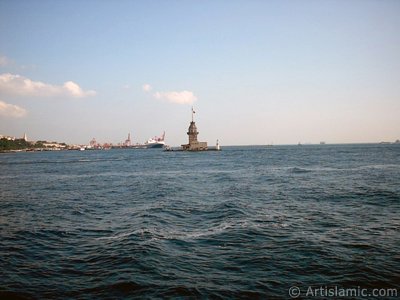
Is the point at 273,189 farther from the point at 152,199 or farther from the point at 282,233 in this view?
the point at 282,233

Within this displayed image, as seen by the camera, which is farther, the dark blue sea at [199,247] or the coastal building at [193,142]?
the coastal building at [193,142]

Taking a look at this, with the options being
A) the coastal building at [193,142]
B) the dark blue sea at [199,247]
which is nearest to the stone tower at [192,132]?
the coastal building at [193,142]

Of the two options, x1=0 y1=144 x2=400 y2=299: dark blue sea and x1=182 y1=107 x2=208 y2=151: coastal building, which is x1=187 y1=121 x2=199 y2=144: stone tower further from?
x1=0 y1=144 x2=400 y2=299: dark blue sea

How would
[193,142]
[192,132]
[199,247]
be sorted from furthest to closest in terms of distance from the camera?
[193,142] < [192,132] < [199,247]

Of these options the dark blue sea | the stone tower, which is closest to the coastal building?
the stone tower

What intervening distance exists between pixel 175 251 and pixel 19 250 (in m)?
7.38

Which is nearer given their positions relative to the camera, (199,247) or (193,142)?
(199,247)

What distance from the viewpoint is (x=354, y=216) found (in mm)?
18516

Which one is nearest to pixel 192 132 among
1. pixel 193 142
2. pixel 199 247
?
pixel 193 142

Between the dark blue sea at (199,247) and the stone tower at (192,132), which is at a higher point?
the stone tower at (192,132)

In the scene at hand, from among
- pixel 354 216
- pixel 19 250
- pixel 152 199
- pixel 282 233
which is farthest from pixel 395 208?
pixel 19 250

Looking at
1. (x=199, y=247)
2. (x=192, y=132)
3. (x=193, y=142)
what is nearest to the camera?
(x=199, y=247)

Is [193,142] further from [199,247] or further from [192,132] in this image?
[199,247]

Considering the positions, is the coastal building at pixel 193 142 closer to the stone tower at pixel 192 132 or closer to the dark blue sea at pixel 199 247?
the stone tower at pixel 192 132
